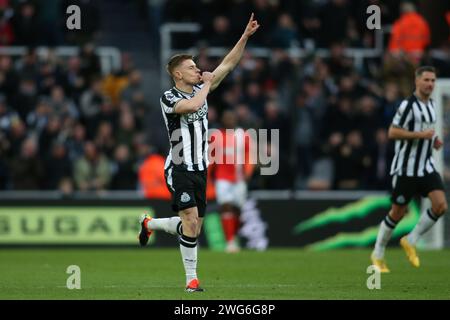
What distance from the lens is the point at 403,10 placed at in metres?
22.3

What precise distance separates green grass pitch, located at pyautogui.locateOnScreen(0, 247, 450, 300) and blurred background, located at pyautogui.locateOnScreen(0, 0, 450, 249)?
4.79 feet

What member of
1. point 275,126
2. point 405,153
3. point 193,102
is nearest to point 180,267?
point 405,153

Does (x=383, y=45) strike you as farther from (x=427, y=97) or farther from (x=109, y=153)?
(x=427, y=97)

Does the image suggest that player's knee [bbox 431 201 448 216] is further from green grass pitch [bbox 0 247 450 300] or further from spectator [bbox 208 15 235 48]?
spectator [bbox 208 15 235 48]

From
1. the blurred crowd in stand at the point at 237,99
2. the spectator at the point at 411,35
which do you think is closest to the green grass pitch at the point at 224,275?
the blurred crowd in stand at the point at 237,99

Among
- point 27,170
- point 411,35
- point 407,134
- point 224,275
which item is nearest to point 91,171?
point 27,170

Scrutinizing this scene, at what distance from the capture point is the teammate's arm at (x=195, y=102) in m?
11.0

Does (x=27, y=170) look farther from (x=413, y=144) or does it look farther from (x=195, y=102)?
(x=195, y=102)

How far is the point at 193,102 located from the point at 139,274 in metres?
3.63

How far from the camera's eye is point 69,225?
19.8 metres

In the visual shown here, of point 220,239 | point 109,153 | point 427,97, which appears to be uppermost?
point 427,97

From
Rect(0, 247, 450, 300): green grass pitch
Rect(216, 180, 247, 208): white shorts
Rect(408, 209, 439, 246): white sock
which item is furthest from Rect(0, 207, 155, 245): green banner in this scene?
Rect(408, 209, 439, 246): white sock

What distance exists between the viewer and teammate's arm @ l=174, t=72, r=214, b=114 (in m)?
11.0

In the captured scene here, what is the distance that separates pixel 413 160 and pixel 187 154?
3.75 metres
